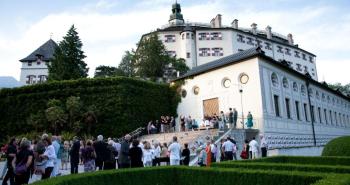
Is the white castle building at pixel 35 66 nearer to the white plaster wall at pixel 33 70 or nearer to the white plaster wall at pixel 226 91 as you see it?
the white plaster wall at pixel 33 70

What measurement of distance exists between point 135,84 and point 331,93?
30447 millimetres

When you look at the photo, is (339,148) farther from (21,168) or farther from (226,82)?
(226,82)

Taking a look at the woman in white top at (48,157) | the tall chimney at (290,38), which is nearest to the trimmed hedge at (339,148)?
the woman in white top at (48,157)

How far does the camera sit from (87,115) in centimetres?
3184

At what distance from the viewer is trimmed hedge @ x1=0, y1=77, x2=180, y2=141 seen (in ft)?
107

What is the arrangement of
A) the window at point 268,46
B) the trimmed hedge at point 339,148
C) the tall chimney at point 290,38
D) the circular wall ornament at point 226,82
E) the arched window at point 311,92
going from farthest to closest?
1. the tall chimney at point 290,38
2. the window at point 268,46
3. the arched window at point 311,92
4. the circular wall ornament at point 226,82
5. the trimmed hedge at point 339,148

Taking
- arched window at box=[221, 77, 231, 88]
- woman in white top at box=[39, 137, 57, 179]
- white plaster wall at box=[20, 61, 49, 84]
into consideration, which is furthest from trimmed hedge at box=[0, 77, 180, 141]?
white plaster wall at box=[20, 61, 49, 84]

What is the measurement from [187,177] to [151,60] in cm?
3984

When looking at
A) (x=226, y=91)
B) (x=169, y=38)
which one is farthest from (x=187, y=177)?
(x=169, y=38)

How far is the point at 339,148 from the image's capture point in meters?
15.1

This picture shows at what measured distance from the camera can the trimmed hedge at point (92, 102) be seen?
32.6 m

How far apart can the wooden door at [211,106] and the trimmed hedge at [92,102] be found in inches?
243

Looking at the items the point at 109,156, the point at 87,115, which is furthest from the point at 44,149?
the point at 87,115

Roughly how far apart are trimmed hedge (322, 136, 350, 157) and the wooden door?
A: 1830 cm
